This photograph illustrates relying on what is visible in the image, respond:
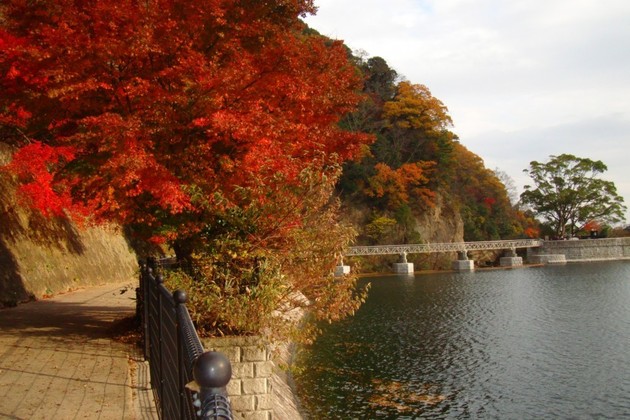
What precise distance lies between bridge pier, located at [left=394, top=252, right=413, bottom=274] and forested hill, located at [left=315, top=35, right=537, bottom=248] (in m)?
3.63

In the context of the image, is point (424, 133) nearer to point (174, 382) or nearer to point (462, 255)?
point (462, 255)

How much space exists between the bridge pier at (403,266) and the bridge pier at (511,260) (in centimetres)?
1277

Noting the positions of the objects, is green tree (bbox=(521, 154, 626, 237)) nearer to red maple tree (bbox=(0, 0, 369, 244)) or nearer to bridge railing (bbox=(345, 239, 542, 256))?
bridge railing (bbox=(345, 239, 542, 256))

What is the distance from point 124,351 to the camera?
843 centimetres

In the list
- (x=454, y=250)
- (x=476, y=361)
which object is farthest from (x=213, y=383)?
(x=454, y=250)

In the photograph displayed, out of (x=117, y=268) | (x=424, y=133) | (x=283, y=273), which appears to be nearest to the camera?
(x=283, y=273)

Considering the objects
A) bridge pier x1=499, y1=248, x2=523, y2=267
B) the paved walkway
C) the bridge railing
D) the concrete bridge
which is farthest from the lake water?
bridge pier x1=499, y1=248, x2=523, y2=267

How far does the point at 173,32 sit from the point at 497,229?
6109 centimetres

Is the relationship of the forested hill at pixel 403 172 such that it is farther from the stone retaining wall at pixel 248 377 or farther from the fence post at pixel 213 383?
the fence post at pixel 213 383

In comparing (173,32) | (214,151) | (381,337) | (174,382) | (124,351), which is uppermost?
(173,32)

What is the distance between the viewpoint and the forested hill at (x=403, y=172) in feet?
178

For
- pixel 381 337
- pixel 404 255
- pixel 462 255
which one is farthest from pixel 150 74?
pixel 462 255

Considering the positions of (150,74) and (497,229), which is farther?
(497,229)

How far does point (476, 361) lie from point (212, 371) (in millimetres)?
14137
